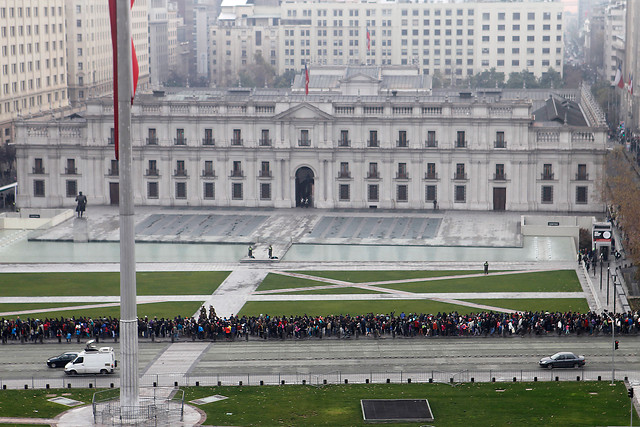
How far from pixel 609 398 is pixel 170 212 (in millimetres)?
72863

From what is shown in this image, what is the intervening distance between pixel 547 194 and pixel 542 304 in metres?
40.4

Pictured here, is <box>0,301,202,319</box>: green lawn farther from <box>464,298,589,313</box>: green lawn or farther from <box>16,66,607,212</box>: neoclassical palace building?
<box>16,66,607,212</box>: neoclassical palace building

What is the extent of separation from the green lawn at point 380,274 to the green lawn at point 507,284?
2280 millimetres

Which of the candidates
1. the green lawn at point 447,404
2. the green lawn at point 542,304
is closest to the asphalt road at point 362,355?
the green lawn at point 447,404

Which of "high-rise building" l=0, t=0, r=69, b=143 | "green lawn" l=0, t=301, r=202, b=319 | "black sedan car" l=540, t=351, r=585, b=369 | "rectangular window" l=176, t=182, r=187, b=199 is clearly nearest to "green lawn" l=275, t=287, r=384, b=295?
"green lawn" l=0, t=301, r=202, b=319

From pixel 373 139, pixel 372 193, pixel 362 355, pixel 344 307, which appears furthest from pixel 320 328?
pixel 373 139

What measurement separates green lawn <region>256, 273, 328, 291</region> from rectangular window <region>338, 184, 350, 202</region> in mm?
32223

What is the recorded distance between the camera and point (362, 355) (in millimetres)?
78562

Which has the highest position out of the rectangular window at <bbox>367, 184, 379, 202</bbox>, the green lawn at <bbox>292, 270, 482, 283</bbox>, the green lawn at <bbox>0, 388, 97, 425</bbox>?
the rectangular window at <bbox>367, 184, 379, 202</bbox>

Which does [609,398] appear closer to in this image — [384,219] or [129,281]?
[129,281]

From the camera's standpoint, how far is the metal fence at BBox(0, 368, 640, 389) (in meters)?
71.5

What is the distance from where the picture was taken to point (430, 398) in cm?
6819

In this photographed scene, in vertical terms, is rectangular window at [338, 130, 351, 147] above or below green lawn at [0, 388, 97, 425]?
above

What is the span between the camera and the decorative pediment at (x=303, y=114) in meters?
132
